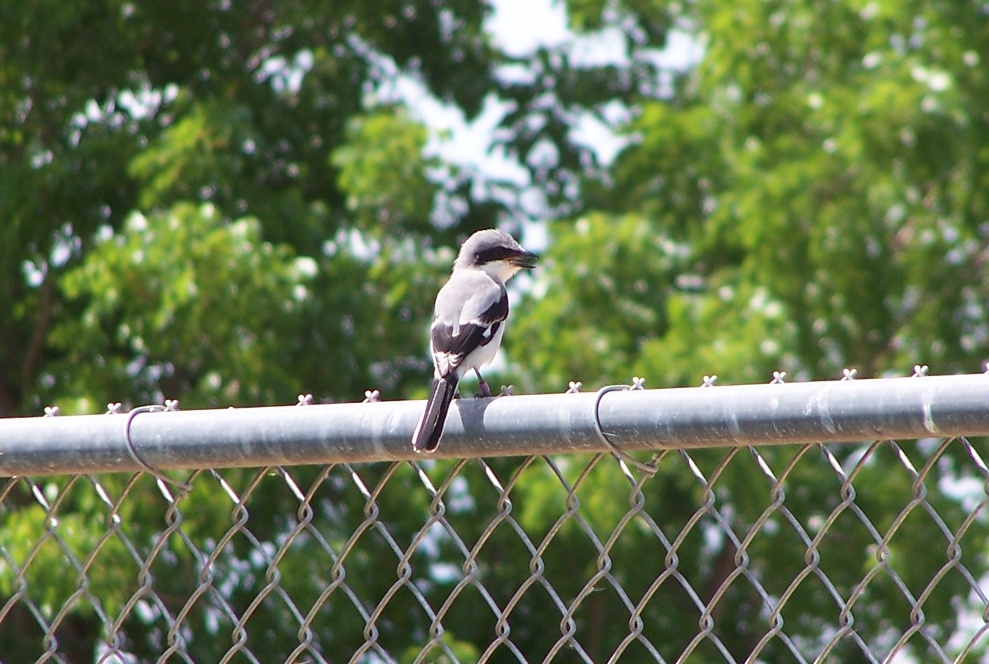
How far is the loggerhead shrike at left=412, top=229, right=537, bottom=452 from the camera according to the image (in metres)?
4.12

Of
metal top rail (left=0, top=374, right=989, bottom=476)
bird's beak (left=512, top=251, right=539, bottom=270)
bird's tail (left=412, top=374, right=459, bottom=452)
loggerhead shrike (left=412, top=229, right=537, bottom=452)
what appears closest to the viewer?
metal top rail (left=0, top=374, right=989, bottom=476)

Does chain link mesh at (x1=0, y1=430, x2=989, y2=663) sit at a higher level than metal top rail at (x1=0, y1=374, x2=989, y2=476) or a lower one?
higher

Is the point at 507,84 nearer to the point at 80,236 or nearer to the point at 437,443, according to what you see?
the point at 80,236

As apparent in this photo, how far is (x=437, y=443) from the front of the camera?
2.30 m

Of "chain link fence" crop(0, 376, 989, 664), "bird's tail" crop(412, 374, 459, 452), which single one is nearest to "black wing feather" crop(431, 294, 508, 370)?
"bird's tail" crop(412, 374, 459, 452)

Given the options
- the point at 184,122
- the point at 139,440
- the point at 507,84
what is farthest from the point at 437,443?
the point at 507,84

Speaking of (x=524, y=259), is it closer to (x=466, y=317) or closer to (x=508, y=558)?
(x=466, y=317)

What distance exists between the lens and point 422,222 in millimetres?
7984

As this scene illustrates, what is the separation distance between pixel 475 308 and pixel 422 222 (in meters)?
3.52

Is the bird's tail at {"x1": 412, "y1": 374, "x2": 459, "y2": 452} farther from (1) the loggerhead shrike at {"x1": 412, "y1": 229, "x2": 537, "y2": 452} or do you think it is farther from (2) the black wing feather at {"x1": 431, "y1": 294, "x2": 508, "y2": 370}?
(2) the black wing feather at {"x1": 431, "y1": 294, "x2": 508, "y2": 370}

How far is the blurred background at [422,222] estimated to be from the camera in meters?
7.00

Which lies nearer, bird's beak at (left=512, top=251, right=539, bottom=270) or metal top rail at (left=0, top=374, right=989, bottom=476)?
metal top rail at (left=0, top=374, right=989, bottom=476)

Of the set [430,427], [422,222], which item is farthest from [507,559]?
[430,427]

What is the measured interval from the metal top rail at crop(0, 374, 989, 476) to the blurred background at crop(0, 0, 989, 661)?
4251 millimetres
